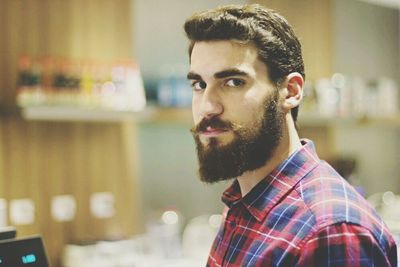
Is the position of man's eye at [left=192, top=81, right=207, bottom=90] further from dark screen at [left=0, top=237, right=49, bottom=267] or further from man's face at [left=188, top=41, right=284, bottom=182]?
dark screen at [left=0, top=237, right=49, bottom=267]

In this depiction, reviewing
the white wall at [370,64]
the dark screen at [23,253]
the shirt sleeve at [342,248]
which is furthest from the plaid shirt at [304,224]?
the white wall at [370,64]

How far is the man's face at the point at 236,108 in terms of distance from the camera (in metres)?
1.37

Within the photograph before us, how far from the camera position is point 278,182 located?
1.37 m

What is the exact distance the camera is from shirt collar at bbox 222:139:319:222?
134 cm

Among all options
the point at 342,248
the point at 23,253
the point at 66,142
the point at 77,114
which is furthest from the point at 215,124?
the point at 66,142

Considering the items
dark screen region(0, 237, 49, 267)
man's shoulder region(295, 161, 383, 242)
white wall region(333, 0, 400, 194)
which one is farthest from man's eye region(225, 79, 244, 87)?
white wall region(333, 0, 400, 194)

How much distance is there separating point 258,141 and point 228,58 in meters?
0.19

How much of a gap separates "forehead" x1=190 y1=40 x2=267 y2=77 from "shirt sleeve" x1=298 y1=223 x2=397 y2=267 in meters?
0.39

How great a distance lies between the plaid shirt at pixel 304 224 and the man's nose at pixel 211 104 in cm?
18

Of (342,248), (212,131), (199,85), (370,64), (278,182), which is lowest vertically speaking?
(342,248)

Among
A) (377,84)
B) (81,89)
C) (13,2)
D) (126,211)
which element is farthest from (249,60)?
(377,84)

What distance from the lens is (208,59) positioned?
55.0 inches

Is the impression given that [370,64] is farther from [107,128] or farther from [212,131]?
[212,131]

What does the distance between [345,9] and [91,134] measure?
2.61 metres
